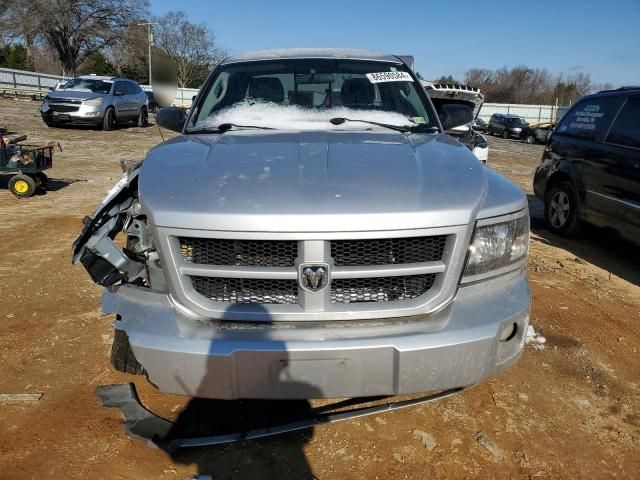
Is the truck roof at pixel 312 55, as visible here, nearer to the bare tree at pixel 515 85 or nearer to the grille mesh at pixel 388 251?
the grille mesh at pixel 388 251

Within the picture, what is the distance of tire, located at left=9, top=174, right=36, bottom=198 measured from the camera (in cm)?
789

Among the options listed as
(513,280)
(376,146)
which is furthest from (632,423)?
(376,146)

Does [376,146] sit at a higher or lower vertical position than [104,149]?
higher

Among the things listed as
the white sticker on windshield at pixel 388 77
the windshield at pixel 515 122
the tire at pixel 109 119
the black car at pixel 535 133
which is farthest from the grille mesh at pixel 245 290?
the windshield at pixel 515 122

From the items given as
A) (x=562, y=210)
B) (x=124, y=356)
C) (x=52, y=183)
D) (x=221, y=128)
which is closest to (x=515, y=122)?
(x=562, y=210)

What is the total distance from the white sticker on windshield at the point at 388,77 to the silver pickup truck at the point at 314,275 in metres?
1.33

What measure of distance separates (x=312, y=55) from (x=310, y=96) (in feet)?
1.76

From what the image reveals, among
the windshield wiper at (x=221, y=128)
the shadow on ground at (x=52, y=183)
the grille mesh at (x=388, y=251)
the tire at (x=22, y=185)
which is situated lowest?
the shadow on ground at (x=52, y=183)

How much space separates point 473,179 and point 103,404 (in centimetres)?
223

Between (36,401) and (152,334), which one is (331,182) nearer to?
(152,334)

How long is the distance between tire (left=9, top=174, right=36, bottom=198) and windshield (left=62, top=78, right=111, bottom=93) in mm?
10241

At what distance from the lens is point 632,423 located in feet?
9.22

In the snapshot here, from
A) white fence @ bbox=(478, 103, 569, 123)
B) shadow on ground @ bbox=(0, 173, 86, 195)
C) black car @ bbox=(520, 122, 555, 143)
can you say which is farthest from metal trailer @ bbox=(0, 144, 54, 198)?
white fence @ bbox=(478, 103, 569, 123)

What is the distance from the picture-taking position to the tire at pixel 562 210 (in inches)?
249
